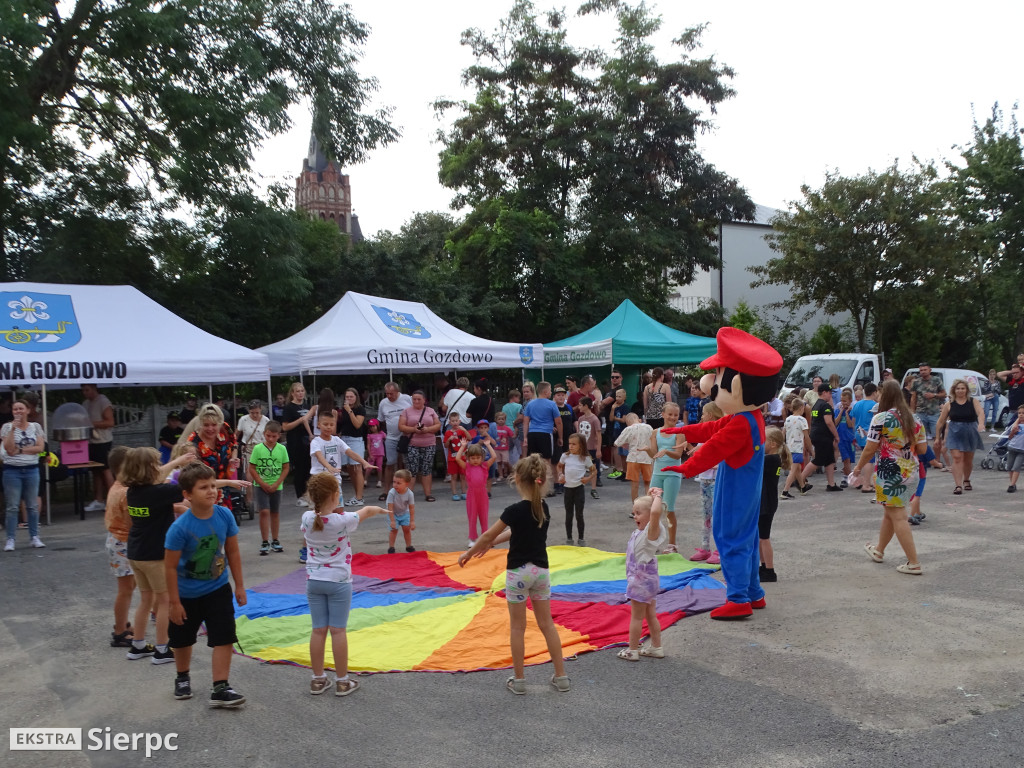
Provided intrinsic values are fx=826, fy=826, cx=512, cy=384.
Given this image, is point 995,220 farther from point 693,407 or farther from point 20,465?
point 20,465

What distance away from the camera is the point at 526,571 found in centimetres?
503

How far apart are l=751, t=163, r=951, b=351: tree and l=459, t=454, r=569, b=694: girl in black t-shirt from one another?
911 inches

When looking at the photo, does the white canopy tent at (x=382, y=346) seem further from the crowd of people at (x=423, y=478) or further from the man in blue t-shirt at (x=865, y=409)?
the man in blue t-shirt at (x=865, y=409)

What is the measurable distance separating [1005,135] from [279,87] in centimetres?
2463

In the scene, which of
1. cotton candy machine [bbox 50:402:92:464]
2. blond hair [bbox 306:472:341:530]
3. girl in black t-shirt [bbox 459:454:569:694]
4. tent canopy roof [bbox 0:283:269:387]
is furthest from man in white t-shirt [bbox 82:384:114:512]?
girl in black t-shirt [bbox 459:454:569:694]

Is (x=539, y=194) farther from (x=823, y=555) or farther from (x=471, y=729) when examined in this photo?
(x=471, y=729)

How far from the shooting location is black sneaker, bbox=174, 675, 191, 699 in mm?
5008

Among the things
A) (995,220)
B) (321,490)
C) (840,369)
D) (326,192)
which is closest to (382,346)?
(321,490)

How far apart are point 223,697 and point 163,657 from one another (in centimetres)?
114

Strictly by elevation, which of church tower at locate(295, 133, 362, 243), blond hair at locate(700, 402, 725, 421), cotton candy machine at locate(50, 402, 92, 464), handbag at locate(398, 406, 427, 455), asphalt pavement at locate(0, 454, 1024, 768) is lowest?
asphalt pavement at locate(0, 454, 1024, 768)

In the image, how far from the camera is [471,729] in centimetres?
461

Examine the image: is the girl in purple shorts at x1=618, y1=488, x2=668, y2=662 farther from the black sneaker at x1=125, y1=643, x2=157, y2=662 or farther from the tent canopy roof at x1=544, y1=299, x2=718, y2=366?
the tent canopy roof at x1=544, y1=299, x2=718, y2=366

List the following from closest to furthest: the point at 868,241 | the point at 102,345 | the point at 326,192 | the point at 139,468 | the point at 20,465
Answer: the point at 139,468
the point at 20,465
the point at 102,345
the point at 868,241
the point at 326,192

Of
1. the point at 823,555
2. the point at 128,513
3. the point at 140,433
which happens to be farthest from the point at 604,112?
the point at 128,513
